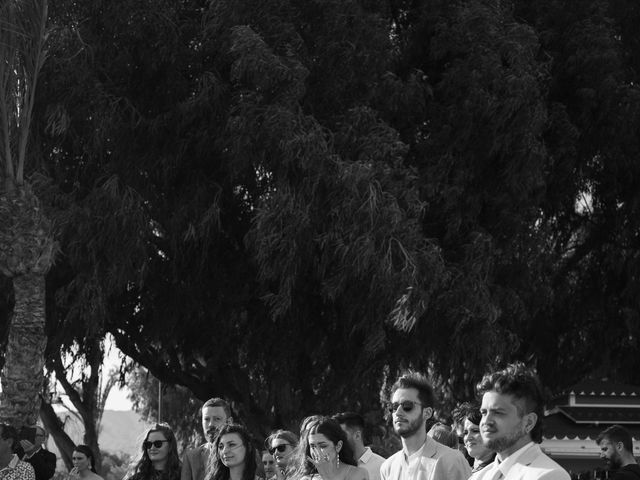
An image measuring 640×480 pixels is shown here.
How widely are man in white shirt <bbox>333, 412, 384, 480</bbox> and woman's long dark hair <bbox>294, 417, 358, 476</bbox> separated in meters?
0.54

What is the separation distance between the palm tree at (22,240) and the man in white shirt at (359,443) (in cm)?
660

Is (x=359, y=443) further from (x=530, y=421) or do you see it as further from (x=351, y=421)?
(x=530, y=421)

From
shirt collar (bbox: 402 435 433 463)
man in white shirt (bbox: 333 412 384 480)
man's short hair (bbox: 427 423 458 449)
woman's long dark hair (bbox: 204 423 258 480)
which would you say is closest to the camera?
shirt collar (bbox: 402 435 433 463)

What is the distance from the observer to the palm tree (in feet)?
45.2

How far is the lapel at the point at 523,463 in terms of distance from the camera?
4.32 meters

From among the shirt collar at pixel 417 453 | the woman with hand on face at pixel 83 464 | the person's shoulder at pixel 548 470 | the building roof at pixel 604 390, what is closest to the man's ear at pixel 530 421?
the person's shoulder at pixel 548 470

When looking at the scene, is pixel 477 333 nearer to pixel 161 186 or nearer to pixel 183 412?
pixel 161 186

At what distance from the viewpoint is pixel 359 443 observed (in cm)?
796

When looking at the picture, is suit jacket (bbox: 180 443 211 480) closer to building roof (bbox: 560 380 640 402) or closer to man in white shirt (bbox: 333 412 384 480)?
man in white shirt (bbox: 333 412 384 480)

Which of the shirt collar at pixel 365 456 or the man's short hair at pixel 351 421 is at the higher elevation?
the man's short hair at pixel 351 421

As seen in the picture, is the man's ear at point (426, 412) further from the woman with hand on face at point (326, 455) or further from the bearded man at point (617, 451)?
the bearded man at point (617, 451)

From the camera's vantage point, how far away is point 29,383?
545 inches

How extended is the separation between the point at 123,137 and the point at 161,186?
0.99 metres

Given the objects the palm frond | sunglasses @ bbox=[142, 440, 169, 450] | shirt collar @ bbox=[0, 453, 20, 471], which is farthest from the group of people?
the palm frond
